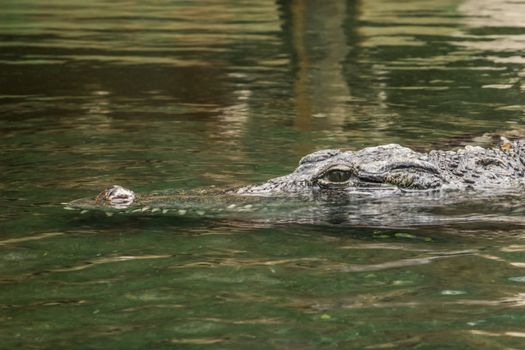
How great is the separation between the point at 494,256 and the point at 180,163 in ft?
13.1

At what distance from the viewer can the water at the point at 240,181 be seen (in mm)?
5629

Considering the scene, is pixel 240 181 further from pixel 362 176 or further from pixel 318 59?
pixel 318 59

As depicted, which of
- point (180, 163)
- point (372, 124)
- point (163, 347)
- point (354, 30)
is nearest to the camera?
point (163, 347)

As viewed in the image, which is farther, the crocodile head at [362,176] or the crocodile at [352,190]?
the crocodile head at [362,176]

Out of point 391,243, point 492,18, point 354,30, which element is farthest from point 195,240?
point 492,18

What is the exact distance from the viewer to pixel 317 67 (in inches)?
712

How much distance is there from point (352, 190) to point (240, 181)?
4.45 ft

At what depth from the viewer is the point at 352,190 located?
8.21 meters

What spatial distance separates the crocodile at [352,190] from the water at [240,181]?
18 centimetres

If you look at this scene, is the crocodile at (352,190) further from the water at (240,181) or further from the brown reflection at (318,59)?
the brown reflection at (318,59)

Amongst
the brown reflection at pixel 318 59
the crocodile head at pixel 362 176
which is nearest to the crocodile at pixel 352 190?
the crocodile head at pixel 362 176

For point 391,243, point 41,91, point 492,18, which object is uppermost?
point 391,243

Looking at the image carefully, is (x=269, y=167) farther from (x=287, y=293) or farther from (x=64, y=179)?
(x=287, y=293)

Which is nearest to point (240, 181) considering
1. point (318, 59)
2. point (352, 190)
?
point (352, 190)
